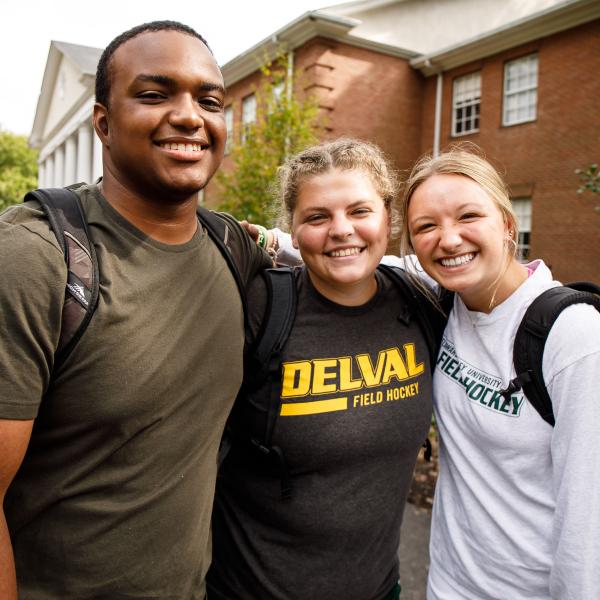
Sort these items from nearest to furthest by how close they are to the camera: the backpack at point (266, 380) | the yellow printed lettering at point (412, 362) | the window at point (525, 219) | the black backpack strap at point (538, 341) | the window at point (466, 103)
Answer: the black backpack strap at point (538, 341) < the backpack at point (266, 380) < the yellow printed lettering at point (412, 362) < the window at point (525, 219) < the window at point (466, 103)

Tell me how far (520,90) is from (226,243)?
1498 cm

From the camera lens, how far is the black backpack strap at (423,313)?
2334 millimetres

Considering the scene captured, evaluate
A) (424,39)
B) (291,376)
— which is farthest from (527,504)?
(424,39)

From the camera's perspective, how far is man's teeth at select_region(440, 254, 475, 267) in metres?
2.08

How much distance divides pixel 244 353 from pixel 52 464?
77 cm

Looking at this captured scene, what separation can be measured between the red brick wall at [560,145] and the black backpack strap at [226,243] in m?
12.1

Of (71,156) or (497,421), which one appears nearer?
(497,421)

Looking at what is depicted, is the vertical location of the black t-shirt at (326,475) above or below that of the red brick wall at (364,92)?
below

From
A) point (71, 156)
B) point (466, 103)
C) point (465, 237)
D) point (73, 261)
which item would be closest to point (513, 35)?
point (466, 103)

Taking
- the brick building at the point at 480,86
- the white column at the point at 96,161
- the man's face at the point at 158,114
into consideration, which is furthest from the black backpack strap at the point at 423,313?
the white column at the point at 96,161

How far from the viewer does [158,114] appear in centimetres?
168

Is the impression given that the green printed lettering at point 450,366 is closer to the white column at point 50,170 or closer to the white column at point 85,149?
the white column at point 85,149

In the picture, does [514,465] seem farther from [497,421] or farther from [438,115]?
[438,115]

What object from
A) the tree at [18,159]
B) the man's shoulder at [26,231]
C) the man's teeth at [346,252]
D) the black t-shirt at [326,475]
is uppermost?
the tree at [18,159]
